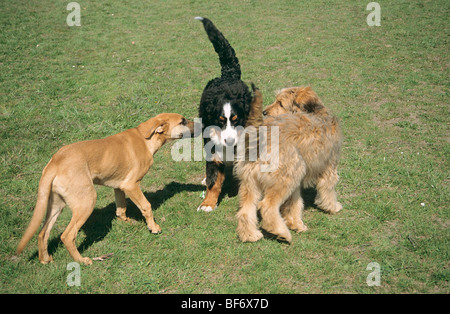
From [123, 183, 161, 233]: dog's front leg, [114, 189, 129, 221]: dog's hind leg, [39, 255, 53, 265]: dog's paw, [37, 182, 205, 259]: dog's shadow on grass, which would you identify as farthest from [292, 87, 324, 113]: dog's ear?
[39, 255, 53, 265]: dog's paw

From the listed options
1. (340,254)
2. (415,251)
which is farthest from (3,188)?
(415,251)

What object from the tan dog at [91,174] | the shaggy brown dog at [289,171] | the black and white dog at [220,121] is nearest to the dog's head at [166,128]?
the tan dog at [91,174]

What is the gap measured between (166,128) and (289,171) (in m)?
1.84

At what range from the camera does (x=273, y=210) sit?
4090 millimetres

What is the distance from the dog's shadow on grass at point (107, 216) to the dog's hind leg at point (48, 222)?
19cm

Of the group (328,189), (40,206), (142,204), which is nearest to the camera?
(40,206)

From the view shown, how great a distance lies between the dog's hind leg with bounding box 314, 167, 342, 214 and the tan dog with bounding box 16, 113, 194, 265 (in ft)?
6.28

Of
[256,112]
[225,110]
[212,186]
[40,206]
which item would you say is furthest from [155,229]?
[256,112]

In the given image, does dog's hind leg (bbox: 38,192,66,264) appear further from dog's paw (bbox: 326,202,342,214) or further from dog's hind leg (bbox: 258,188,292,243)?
dog's paw (bbox: 326,202,342,214)

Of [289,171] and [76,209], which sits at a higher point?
[289,171]

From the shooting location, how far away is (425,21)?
40.0 feet

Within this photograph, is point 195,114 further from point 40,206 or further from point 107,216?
point 40,206

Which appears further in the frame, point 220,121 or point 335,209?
point 335,209

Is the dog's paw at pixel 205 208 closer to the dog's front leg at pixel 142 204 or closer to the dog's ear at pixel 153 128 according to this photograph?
the dog's front leg at pixel 142 204
